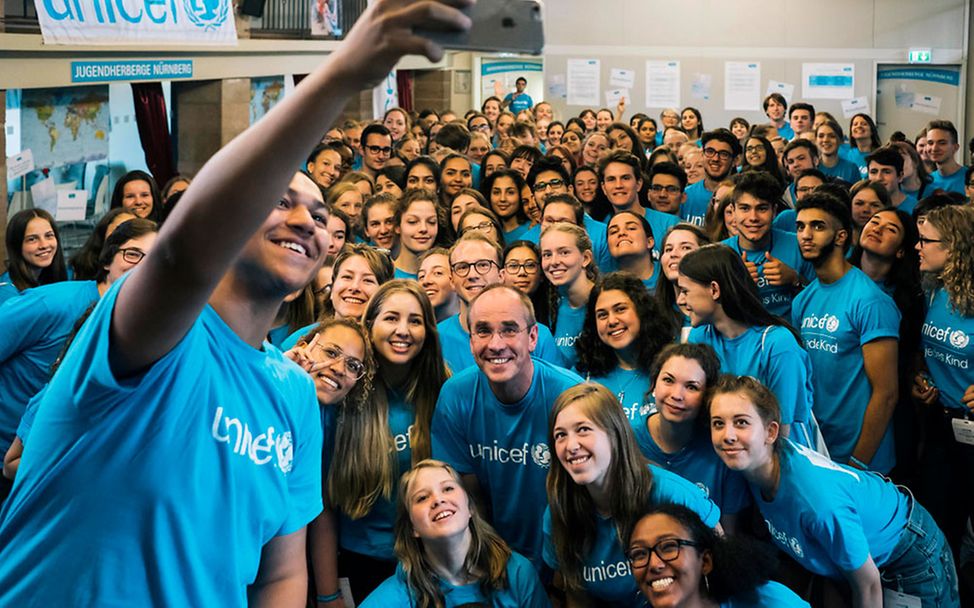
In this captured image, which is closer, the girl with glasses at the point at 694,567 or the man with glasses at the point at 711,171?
the girl with glasses at the point at 694,567

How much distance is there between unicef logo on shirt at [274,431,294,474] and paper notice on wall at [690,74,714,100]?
2118 cm

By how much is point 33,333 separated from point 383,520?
170cm

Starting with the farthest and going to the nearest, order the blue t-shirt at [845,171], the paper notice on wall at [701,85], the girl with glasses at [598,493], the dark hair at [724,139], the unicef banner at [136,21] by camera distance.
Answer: the paper notice on wall at [701,85], the blue t-shirt at [845,171], the dark hair at [724,139], the unicef banner at [136,21], the girl with glasses at [598,493]

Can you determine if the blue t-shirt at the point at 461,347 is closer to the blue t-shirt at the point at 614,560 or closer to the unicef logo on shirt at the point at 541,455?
the unicef logo on shirt at the point at 541,455

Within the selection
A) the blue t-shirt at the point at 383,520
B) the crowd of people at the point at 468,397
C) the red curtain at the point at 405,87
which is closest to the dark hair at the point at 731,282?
the crowd of people at the point at 468,397

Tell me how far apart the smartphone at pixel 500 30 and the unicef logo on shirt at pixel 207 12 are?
33.9 feet

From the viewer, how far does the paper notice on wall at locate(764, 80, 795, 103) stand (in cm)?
2169

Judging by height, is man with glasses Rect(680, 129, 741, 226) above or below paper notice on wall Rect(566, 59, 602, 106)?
below

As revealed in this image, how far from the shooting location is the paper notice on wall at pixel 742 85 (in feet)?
72.1

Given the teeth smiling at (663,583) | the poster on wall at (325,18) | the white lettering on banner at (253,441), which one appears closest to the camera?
the white lettering on banner at (253,441)

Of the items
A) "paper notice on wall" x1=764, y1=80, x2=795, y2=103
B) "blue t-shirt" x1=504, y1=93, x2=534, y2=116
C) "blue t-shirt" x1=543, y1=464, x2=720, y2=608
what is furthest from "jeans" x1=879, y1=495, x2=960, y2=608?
"paper notice on wall" x1=764, y1=80, x2=795, y2=103

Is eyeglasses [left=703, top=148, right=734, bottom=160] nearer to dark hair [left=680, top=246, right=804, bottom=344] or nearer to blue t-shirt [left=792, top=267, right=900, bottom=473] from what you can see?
blue t-shirt [left=792, top=267, right=900, bottom=473]

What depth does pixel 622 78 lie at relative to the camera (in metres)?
22.6

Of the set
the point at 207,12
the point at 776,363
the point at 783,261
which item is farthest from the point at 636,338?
the point at 207,12
